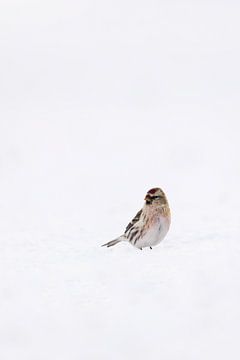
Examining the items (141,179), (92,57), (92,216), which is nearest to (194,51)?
(92,57)

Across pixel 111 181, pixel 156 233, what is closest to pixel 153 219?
pixel 156 233

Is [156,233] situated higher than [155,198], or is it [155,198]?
[155,198]

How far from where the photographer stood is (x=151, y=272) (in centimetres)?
695

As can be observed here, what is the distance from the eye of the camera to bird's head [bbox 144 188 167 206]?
7.99 m

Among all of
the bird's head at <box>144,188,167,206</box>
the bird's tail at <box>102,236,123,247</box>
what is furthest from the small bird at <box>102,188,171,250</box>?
the bird's tail at <box>102,236,123,247</box>

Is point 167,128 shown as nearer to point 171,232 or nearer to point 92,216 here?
point 92,216

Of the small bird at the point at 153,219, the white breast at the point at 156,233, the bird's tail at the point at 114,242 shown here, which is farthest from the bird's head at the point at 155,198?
the bird's tail at the point at 114,242

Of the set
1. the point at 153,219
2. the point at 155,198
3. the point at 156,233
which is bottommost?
the point at 156,233

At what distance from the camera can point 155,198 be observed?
801 cm

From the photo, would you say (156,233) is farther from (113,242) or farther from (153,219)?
(113,242)

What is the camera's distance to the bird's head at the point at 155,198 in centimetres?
799

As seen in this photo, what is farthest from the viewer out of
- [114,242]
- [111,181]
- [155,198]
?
[111,181]

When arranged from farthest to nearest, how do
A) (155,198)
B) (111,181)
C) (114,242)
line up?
(111,181) < (114,242) < (155,198)

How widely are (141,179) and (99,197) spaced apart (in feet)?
7.09
